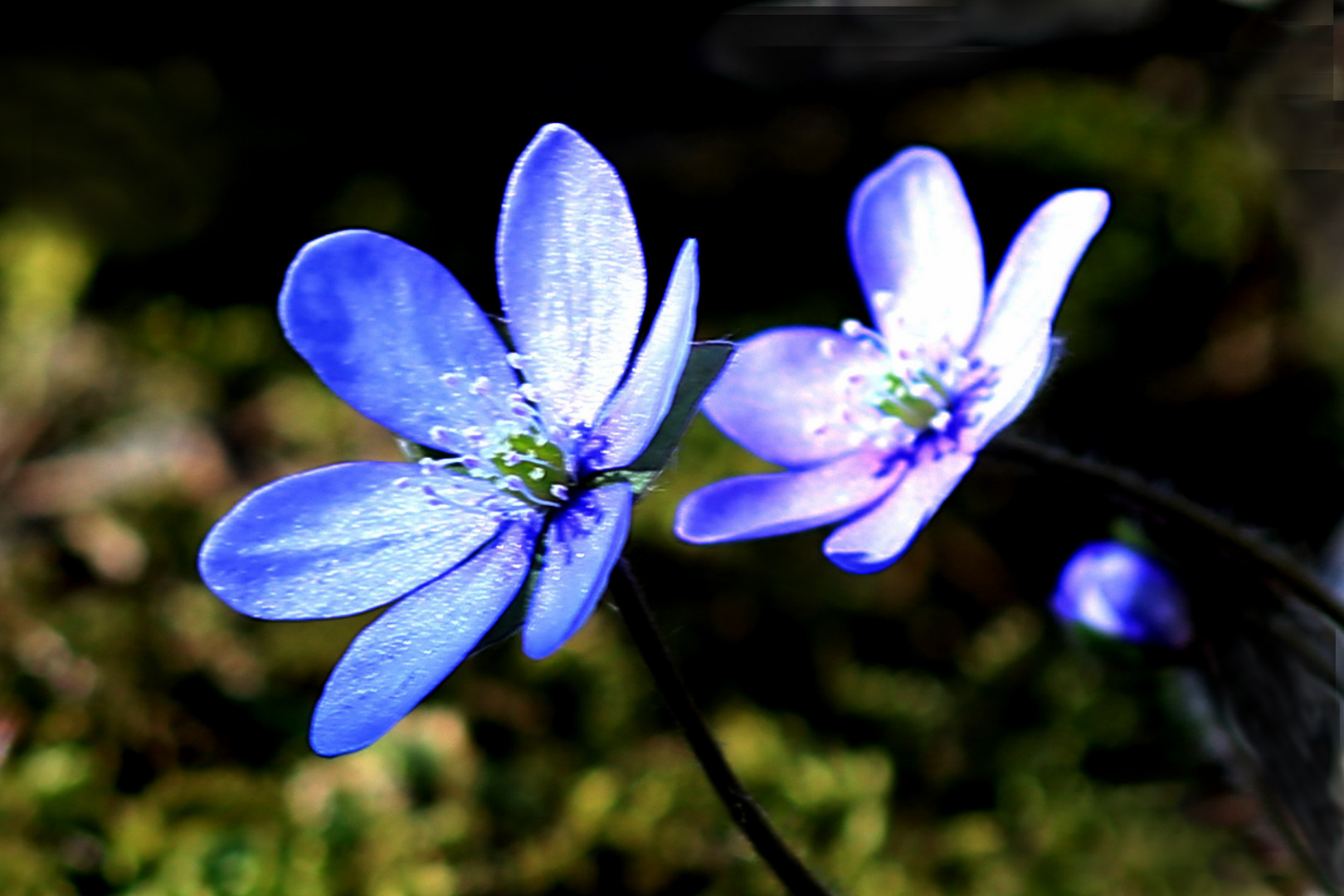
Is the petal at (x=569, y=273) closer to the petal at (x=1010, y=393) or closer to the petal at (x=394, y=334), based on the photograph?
the petal at (x=394, y=334)

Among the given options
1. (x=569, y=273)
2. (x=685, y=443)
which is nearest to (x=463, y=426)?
(x=569, y=273)

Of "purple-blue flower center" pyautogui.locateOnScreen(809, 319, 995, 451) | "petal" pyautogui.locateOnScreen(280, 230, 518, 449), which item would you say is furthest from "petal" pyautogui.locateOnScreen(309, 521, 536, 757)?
"purple-blue flower center" pyautogui.locateOnScreen(809, 319, 995, 451)

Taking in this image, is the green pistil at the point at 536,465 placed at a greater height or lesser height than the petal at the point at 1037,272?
lesser

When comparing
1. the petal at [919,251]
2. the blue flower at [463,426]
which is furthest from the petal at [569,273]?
the petal at [919,251]

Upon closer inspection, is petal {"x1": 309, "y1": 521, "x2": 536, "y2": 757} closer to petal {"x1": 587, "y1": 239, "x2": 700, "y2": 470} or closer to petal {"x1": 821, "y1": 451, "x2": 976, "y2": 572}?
petal {"x1": 587, "y1": 239, "x2": 700, "y2": 470}

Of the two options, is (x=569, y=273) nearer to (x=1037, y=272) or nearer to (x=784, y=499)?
(x=784, y=499)

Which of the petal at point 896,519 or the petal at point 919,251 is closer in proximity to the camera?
the petal at point 896,519

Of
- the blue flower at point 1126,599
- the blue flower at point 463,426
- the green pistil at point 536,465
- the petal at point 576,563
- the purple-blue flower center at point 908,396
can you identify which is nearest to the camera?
the petal at point 576,563

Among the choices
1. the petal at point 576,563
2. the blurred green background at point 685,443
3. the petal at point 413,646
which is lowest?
the blurred green background at point 685,443

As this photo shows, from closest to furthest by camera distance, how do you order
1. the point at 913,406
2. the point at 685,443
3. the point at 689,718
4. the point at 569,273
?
the point at 689,718
the point at 569,273
the point at 913,406
the point at 685,443
